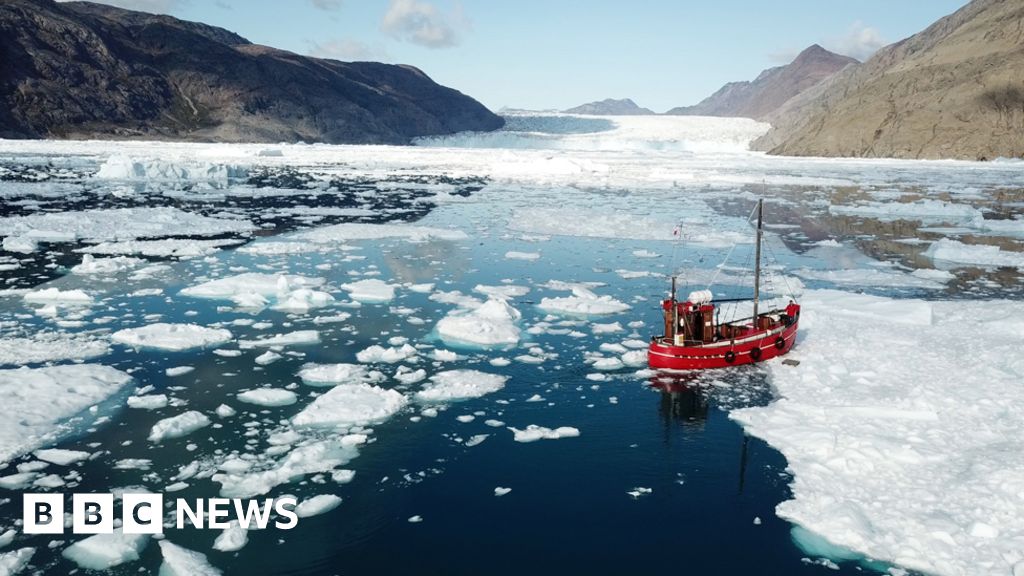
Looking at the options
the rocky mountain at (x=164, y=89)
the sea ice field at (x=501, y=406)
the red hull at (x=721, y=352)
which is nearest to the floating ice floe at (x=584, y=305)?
the sea ice field at (x=501, y=406)

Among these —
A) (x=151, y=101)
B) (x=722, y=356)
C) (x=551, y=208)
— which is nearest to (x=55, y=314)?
(x=722, y=356)

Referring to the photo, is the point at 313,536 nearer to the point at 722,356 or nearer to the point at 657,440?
the point at 657,440

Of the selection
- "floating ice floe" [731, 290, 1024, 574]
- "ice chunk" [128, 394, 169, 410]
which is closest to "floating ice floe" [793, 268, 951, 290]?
"floating ice floe" [731, 290, 1024, 574]

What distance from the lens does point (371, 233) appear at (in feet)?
73.3

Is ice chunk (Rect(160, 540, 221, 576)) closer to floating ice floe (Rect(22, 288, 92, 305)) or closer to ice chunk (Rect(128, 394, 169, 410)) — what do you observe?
ice chunk (Rect(128, 394, 169, 410))

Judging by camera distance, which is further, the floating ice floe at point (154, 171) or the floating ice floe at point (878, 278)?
the floating ice floe at point (154, 171)

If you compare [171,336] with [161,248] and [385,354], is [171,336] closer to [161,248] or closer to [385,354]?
[385,354]

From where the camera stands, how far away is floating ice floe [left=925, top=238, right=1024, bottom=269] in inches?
742

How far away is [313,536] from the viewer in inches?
241

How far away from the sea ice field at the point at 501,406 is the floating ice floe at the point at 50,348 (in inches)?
2.0

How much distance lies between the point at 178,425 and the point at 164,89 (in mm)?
109768

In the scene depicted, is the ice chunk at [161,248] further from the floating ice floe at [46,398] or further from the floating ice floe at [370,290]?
the floating ice floe at [46,398]

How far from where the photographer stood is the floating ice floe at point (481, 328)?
11.6 m

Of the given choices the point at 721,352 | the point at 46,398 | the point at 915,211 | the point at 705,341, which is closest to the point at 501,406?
the point at 705,341
